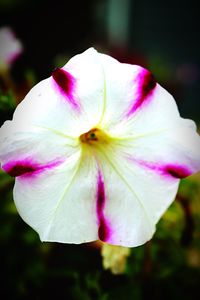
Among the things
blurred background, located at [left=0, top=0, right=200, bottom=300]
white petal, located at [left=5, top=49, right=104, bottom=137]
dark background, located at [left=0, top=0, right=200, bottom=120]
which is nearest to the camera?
white petal, located at [left=5, top=49, right=104, bottom=137]

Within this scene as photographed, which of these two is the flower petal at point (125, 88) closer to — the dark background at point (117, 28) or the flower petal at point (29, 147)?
the flower petal at point (29, 147)

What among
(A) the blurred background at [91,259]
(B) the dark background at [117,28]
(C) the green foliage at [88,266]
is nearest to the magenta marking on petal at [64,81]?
(A) the blurred background at [91,259]

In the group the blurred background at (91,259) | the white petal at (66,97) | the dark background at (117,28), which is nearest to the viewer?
the white petal at (66,97)

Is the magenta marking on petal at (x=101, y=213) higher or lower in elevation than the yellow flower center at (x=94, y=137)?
lower

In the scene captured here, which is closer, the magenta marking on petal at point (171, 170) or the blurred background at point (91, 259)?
the magenta marking on petal at point (171, 170)

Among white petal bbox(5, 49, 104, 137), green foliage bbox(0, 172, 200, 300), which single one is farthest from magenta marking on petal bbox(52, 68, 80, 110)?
green foliage bbox(0, 172, 200, 300)

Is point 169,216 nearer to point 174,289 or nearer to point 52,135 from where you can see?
point 174,289

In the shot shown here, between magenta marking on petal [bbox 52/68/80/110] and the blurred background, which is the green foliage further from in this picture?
magenta marking on petal [bbox 52/68/80/110]

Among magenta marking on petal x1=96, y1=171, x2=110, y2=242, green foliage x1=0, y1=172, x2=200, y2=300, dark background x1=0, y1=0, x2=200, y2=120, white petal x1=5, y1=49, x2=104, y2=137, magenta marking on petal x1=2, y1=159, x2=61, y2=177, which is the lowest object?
dark background x1=0, y1=0, x2=200, y2=120
